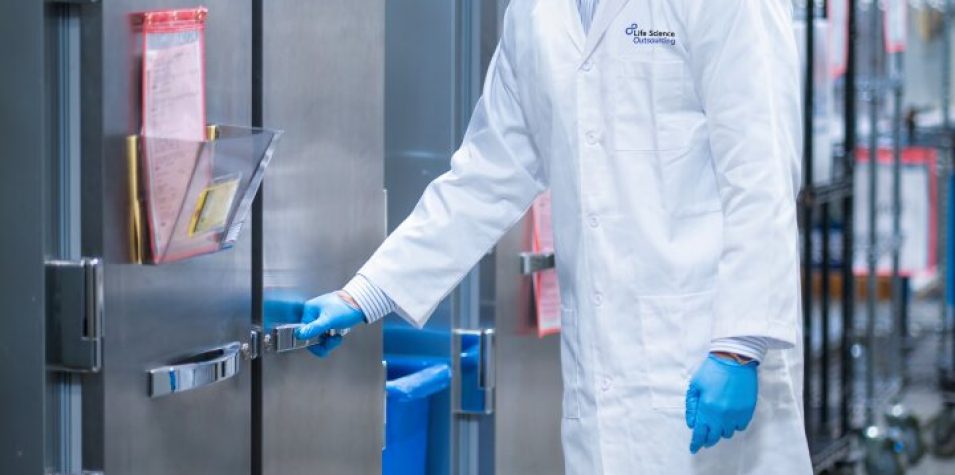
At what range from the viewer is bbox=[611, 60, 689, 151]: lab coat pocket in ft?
6.44

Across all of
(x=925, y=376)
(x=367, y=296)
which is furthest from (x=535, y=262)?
(x=925, y=376)

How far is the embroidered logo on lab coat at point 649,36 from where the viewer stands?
1.96m

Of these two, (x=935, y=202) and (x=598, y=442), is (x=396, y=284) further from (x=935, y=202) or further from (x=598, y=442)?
(x=935, y=202)

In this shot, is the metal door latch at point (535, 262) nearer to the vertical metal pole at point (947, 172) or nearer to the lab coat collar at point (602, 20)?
the lab coat collar at point (602, 20)

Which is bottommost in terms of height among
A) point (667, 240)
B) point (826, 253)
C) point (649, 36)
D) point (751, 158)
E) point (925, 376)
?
point (925, 376)

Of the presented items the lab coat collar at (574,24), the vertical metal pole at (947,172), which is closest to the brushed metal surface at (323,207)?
the lab coat collar at (574,24)

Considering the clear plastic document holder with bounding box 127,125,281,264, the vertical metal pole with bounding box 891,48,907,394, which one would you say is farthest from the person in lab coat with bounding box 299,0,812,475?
the vertical metal pole with bounding box 891,48,907,394

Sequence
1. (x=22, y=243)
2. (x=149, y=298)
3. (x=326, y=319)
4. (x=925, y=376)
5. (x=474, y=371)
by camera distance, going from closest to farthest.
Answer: (x=22, y=243) → (x=149, y=298) → (x=326, y=319) → (x=474, y=371) → (x=925, y=376)

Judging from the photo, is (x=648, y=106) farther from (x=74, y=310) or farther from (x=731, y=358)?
(x=74, y=310)

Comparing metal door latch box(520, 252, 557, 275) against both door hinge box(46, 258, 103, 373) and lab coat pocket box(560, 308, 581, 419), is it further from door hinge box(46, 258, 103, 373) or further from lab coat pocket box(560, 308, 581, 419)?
door hinge box(46, 258, 103, 373)

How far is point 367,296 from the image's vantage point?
2020 millimetres

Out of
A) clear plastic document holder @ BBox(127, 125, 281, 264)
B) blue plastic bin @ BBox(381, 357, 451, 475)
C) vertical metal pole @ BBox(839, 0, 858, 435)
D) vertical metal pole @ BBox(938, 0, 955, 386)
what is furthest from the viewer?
vertical metal pole @ BBox(938, 0, 955, 386)

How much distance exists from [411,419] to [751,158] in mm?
939

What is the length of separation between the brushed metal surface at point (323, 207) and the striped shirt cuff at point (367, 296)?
4 centimetres
